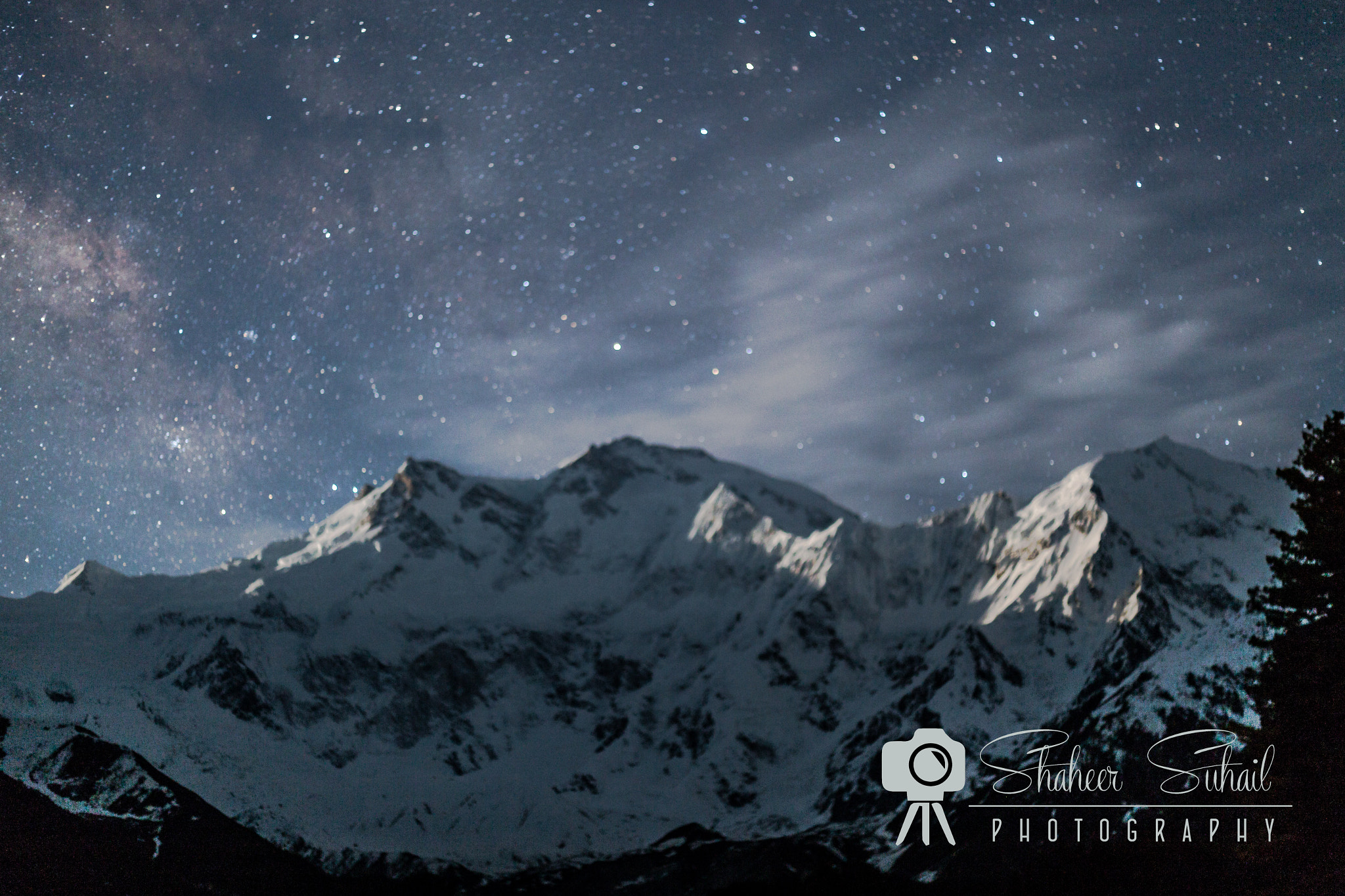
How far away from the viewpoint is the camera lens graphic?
11031 cm

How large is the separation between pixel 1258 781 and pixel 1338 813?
330cm

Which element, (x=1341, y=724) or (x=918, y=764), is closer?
(x=1341, y=724)

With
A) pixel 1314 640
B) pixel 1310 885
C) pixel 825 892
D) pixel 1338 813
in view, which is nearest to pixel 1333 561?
pixel 1314 640

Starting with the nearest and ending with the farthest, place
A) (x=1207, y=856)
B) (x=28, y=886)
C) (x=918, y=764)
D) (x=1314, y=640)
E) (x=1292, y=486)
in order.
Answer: (x=1314, y=640) < (x=1292, y=486) < (x=1207, y=856) < (x=918, y=764) < (x=28, y=886)

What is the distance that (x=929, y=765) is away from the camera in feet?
533

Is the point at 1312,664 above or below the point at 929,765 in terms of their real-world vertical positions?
above

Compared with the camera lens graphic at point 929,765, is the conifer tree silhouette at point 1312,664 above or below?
above

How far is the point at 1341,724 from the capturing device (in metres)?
36.8

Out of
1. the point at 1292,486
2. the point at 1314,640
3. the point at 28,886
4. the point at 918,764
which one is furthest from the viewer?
the point at 28,886

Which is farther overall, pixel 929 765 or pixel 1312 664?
pixel 929 765

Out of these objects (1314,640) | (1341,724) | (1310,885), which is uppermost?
(1314,640)

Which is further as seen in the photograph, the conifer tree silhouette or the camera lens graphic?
the camera lens graphic

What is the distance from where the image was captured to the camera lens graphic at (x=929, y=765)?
11031cm

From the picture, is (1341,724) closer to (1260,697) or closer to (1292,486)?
(1260,697)
